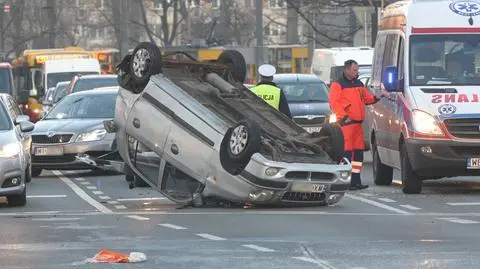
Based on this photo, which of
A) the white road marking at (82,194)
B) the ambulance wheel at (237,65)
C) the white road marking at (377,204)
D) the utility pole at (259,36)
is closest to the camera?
the white road marking at (377,204)

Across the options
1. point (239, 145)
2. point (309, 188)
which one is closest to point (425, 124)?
point (309, 188)

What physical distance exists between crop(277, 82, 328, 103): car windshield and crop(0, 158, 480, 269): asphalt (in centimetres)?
784

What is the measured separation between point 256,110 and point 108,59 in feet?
151

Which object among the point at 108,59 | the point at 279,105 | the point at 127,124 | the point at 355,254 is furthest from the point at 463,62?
the point at 108,59

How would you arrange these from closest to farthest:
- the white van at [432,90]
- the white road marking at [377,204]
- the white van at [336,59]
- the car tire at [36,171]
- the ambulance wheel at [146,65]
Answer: the white road marking at [377,204]
the ambulance wheel at [146,65]
the white van at [432,90]
the car tire at [36,171]
the white van at [336,59]

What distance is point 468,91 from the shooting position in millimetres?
18109

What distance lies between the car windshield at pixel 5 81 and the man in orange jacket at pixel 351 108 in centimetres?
2319

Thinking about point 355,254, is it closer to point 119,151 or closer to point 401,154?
point 119,151

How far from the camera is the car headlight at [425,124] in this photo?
17891 mm

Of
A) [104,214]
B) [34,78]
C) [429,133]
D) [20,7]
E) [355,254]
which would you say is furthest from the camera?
[20,7]

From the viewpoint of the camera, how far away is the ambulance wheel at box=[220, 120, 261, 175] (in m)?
15.2

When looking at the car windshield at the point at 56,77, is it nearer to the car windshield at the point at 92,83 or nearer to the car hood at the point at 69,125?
the car windshield at the point at 92,83

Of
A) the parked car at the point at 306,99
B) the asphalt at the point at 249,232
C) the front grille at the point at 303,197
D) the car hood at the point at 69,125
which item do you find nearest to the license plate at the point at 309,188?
the front grille at the point at 303,197

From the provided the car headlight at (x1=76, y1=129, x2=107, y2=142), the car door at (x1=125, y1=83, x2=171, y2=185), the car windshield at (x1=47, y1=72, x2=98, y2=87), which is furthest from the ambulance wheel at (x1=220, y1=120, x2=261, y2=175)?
the car windshield at (x1=47, y1=72, x2=98, y2=87)
